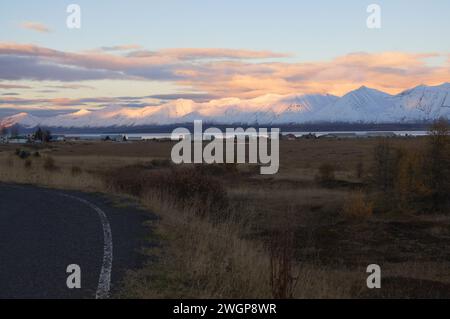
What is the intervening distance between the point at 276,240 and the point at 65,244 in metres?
5.09

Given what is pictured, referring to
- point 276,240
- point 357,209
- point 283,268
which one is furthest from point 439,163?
point 283,268

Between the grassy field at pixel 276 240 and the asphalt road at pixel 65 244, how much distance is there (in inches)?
21.7

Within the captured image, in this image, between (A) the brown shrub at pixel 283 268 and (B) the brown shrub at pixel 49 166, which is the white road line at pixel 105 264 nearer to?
(A) the brown shrub at pixel 283 268

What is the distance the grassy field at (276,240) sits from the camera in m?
8.84

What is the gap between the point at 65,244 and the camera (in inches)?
468

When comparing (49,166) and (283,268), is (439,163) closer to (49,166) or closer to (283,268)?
(49,166)

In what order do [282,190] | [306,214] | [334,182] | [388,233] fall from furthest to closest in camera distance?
[334,182]
[282,190]
[306,214]
[388,233]

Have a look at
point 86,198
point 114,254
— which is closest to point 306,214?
point 86,198

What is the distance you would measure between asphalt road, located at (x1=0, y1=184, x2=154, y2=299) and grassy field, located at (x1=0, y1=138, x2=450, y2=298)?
0.55m

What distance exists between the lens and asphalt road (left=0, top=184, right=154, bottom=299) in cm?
839
